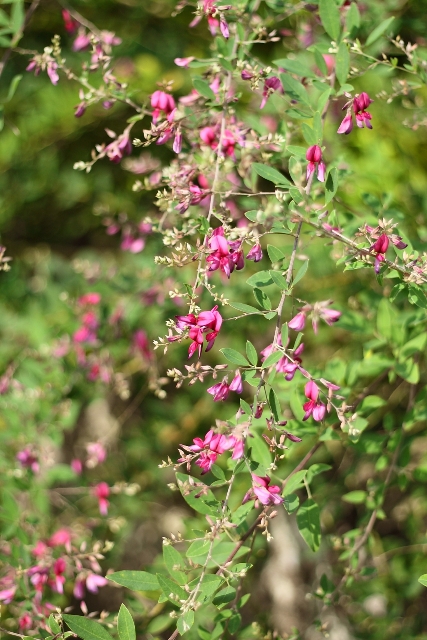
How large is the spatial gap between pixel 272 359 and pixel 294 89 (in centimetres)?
56

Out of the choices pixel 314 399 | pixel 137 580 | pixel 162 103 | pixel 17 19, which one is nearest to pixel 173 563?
pixel 137 580

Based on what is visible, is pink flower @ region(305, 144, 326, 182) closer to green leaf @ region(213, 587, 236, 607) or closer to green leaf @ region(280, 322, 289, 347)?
green leaf @ region(280, 322, 289, 347)

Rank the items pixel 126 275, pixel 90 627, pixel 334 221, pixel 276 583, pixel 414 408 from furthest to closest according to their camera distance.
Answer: pixel 276 583 → pixel 126 275 → pixel 414 408 → pixel 334 221 → pixel 90 627

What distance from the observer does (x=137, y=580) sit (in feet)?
3.58

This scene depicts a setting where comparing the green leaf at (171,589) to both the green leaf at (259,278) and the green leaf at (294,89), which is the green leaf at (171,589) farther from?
the green leaf at (294,89)

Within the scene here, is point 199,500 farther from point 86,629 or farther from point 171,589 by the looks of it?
point 86,629

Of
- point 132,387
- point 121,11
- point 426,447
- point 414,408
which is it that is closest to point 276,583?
point 426,447

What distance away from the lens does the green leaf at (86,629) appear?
1.04 meters

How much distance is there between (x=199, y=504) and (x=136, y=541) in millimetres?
2121

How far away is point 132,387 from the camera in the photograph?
274 cm

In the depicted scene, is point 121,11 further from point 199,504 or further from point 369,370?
point 199,504

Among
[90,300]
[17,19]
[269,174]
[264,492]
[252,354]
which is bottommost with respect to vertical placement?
[90,300]

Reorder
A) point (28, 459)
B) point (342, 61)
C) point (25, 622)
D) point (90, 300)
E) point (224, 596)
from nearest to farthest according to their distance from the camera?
1. point (224, 596)
2. point (342, 61)
3. point (25, 622)
4. point (28, 459)
5. point (90, 300)

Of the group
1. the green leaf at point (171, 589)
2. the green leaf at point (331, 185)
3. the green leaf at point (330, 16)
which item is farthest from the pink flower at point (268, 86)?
the green leaf at point (171, 589)
